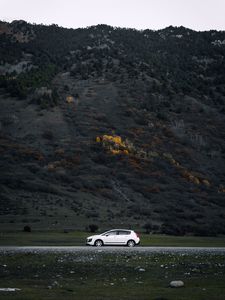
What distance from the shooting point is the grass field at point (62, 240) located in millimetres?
43438

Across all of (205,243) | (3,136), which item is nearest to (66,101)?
(3,136)

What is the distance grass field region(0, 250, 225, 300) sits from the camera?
672 inches

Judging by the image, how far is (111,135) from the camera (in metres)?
103

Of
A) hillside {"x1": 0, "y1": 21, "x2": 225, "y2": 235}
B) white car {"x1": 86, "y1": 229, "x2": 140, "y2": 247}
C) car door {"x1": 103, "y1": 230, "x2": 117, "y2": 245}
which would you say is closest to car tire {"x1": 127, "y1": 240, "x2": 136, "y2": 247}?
white car {"x1": 86, "y1": 229, "x2": 140, "y2": 247}

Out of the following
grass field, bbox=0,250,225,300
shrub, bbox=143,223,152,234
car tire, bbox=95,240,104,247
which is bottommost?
shrub, bbox=143,223,152,234

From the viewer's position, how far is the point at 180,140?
358ft

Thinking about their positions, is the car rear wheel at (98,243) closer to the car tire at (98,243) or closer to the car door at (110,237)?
the car tire at (98,243)

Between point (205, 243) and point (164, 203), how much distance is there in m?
31.0

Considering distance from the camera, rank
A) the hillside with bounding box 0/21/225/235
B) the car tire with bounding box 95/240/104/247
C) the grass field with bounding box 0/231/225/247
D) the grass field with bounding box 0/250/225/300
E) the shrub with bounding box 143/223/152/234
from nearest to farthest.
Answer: the grass field with bounding box 0/250/225/300 < the car tire with bounding box 95/240/104/247 < the grass field with bounding box 0/231/225/247 < the shrub with bounding box 143/223/152/234 < the hillside with bounding box 0/21/225/235

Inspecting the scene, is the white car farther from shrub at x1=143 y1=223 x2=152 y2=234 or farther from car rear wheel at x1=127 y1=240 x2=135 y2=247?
shrub at x1=143 y1=223 x2=152 y2=234

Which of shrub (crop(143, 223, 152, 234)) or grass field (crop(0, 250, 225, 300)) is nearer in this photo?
grass field (crop(0, 250, 225, 300))

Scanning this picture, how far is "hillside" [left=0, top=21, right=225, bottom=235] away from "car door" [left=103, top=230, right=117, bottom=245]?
16469mm

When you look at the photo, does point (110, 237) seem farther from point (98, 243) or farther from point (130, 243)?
point (130, 243)

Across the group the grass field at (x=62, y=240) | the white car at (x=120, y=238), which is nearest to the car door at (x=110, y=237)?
the white car at (x=120, y=238)
